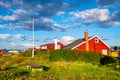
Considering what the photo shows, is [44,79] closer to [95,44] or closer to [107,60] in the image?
[107,60]

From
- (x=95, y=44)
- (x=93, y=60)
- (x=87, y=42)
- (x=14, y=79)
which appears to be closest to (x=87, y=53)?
(x=93, y=60)

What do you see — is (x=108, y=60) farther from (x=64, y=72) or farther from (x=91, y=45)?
(x=64, y=72)

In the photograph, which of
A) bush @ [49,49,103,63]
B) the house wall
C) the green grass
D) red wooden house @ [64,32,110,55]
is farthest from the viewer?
the house wall

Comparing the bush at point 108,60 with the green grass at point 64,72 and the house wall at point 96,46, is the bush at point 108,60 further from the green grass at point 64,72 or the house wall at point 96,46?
the house wall at point 96,46

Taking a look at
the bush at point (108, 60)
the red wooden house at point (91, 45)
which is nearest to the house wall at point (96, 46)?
the red wooden house at point (91, 45)

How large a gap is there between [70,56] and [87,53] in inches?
120

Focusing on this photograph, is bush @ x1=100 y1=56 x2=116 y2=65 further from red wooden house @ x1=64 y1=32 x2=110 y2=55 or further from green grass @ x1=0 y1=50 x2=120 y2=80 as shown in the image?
red wooden house @ x1=64 y1=32 x2=110 y2=55

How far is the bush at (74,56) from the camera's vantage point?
44.0 meters

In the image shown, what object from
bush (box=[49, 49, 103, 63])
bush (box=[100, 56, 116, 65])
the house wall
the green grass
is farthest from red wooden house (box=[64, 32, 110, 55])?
bush (box=[100, 56, 116, 65])

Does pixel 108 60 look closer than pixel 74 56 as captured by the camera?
Yes

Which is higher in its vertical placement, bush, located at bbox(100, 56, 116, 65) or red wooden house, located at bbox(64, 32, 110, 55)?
red wooden house, located at bbox(64, 32, 110, 55)

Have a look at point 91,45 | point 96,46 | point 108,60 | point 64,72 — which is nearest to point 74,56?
point 108,60

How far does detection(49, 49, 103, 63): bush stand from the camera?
44000 millimetres

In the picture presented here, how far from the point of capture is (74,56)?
145 ft
